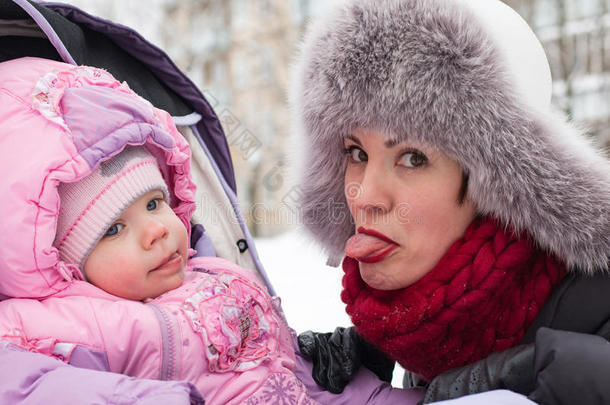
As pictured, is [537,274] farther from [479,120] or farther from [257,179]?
[257,179]

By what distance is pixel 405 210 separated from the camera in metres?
1.19

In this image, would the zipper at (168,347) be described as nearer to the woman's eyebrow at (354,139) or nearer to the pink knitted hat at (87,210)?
the pink knitted hat at (87,210)

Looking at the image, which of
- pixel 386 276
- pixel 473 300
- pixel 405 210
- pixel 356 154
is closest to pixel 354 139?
pixel 356 154

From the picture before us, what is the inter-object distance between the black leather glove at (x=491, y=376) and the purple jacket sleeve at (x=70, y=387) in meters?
0.48

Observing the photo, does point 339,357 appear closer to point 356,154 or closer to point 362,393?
point 362,393

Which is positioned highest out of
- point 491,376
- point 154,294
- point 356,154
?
point 356,154

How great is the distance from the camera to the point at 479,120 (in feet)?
3.65

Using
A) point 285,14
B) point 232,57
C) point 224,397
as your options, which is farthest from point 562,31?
point 224,397

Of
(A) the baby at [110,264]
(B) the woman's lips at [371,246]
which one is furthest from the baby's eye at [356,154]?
(A) the baby at [110,264]

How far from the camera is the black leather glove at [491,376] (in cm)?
102

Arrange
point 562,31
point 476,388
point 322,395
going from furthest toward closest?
1. point 562,31
2. point 322,395
3. point 476,388

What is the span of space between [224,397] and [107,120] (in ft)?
1.97

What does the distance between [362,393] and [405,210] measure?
0.47 meters

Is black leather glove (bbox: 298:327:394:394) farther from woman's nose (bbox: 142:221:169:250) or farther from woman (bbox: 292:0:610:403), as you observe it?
woman's nose (bbox: 142:221:169:250)
